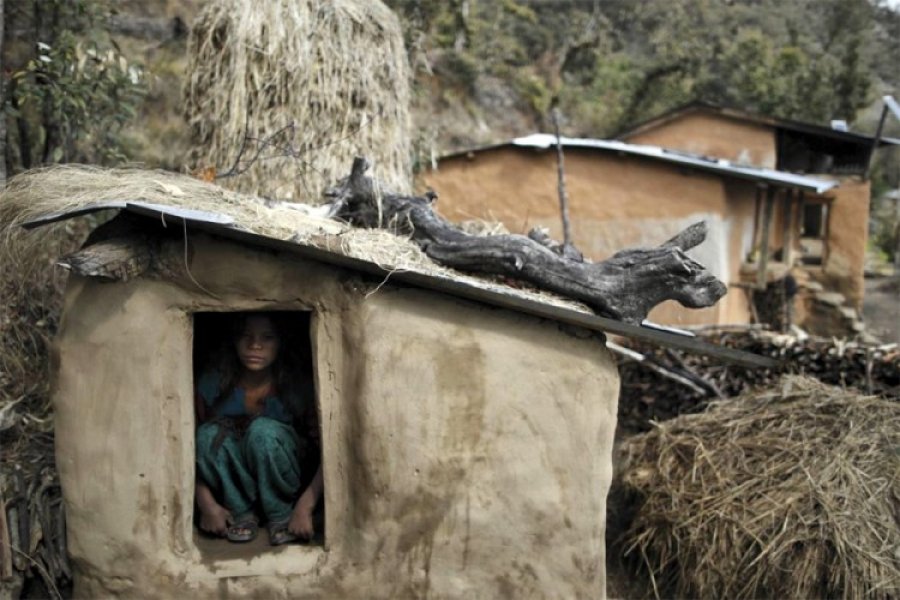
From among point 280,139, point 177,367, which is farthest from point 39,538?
point 280,139

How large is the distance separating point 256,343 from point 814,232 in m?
14.4

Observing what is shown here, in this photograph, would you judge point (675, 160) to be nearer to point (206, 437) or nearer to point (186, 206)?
point (206, 437)

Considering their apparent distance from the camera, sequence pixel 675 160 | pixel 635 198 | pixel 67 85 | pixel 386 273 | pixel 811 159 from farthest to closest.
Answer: pixel 811 159
pixel 635 198
pixel 675 160
pixel 67 85
pixel 386 273

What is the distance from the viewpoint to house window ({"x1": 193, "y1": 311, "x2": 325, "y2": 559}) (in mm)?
5129

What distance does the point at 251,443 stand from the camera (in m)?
5.10

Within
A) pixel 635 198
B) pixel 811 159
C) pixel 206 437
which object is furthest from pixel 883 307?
pixel 206 437

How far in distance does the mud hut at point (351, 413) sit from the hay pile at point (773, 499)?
1875 mm

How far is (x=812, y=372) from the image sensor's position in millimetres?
8906

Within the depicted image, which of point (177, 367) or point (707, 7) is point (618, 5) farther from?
point (177, 367)

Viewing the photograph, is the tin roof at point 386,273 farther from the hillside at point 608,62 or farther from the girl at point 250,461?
the hillside at point 608,62

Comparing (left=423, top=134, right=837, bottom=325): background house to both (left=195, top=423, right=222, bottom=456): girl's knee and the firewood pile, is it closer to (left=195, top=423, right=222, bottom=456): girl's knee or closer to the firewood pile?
the firewood pile

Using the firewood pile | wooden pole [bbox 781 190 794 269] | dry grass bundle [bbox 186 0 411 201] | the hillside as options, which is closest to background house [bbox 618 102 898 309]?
wooden pole [bbox 781 190 794 269]

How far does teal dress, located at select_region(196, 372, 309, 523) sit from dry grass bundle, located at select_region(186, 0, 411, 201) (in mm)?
2906

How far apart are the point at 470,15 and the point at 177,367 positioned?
19.0m
